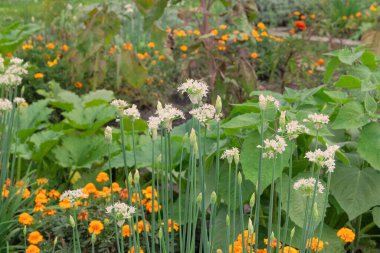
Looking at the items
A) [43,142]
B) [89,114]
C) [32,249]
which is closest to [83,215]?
[32,249]

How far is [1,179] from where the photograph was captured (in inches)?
107

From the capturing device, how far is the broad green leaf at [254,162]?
2.51 meters

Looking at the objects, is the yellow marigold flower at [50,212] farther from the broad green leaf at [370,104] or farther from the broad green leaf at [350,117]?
the broad green leaf at [370,104]

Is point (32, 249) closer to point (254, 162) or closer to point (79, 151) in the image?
point (254, 162)

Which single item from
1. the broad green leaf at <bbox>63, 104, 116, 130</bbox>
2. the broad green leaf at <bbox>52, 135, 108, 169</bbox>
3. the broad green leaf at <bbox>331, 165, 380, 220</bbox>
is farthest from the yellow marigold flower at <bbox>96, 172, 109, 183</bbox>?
the broad green leaf at <bbox>331, 165, 380, 220</bbox>

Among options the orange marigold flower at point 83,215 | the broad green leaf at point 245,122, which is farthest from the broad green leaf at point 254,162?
the orange marigold flower at point 83,215

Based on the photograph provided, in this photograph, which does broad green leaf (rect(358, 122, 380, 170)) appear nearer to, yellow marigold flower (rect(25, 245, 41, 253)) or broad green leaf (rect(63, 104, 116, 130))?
yellow marigold flower (rect(25, 245, 41, 253))

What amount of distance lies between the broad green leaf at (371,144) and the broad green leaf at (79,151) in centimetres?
135

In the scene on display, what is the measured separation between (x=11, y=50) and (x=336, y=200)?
296cm

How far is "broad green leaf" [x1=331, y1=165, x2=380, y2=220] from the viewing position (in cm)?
269

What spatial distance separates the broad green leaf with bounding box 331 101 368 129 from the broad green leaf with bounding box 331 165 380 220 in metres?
0.22

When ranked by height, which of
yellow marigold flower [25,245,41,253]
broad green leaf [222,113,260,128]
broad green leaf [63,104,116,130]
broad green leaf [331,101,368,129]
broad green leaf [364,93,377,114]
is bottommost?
yellow marigold flower [25,245,41,253]

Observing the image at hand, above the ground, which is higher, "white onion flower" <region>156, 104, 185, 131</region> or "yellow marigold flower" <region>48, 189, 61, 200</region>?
"white onion flower" <region>156, 104, 185, 131</region>

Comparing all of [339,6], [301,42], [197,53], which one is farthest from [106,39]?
[339,6]
